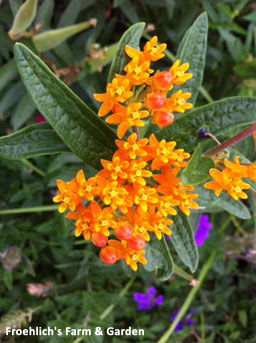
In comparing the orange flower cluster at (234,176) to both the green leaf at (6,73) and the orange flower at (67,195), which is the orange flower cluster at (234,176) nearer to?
the orange flower at (67,195)

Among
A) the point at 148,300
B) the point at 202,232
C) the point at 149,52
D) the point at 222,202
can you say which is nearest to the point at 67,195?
the point at 149,52

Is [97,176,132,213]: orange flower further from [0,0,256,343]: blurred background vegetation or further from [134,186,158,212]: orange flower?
[0,0,256,343]: blurred background vegetation

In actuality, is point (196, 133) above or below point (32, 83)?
below

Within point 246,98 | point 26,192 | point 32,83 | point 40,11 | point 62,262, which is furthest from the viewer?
point 62,262

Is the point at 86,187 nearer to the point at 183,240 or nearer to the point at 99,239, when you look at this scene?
the point at 99,239

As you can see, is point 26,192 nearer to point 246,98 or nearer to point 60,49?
point 60,49

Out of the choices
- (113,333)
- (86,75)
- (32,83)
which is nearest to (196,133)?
(32,83)
